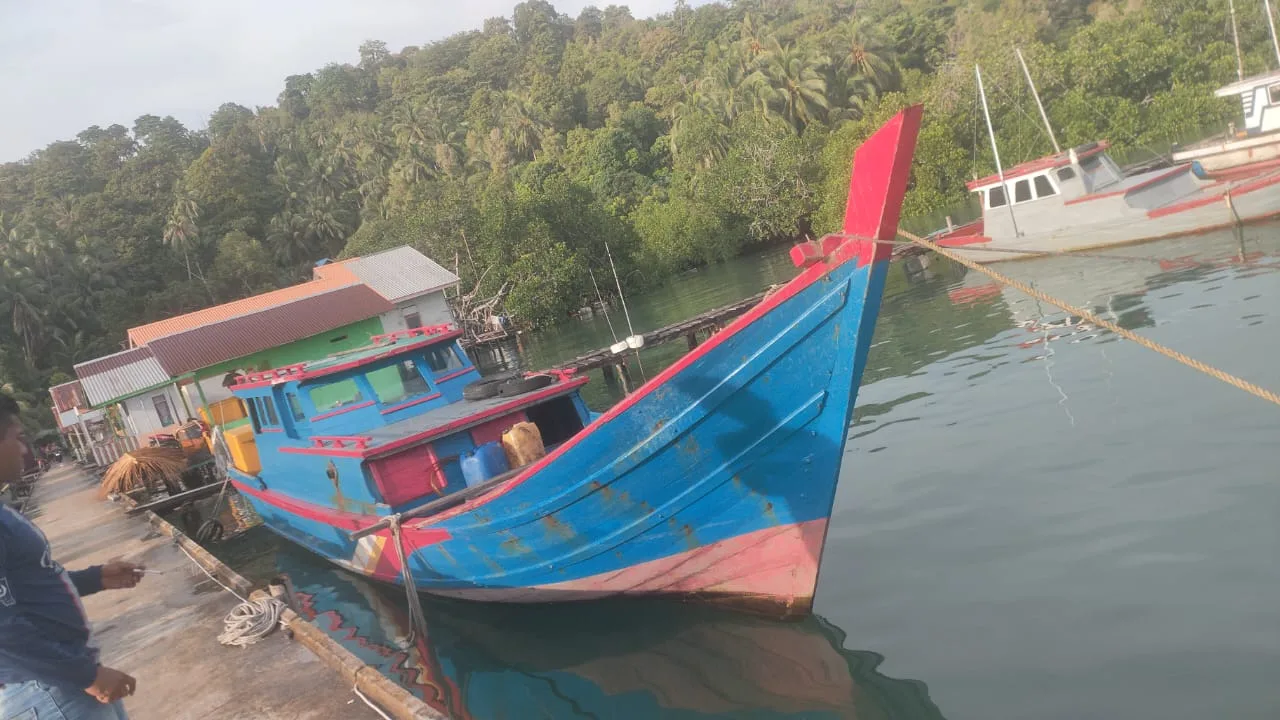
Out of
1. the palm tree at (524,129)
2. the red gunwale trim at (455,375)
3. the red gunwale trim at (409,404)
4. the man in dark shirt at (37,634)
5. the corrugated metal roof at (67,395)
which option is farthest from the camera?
the palm tree at (524,129)

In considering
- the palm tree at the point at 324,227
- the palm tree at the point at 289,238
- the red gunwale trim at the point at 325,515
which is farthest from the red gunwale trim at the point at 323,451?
the palm tree at the point at 289,238

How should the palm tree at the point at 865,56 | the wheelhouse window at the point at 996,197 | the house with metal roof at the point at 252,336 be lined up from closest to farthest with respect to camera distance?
1. the wheelhouse window at the point at 996,197
2. the house with metal roof at the point at 252,336
3. the palm tree at the point at 865,56

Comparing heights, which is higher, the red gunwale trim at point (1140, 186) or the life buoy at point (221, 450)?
the life buoy at point (221, 450)

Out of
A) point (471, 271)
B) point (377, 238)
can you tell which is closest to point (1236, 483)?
point (471, 271)

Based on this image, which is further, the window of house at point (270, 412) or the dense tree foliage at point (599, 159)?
the dense tree foliage at point (599, 159)

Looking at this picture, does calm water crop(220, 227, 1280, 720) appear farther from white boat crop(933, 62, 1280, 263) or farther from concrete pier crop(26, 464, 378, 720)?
white boat crop(933, 62, 1280, 263)

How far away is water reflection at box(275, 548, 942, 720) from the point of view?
236 inches

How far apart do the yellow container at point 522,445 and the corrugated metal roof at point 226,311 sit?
23.4 meters

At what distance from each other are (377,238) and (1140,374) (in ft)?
163

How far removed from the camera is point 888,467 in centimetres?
987

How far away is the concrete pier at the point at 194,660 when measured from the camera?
6.19m

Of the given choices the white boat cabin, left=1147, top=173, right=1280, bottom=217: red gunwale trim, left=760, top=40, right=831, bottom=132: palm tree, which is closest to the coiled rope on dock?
left=1147, top=173, right=1280, bottom=217: red gunwale trim

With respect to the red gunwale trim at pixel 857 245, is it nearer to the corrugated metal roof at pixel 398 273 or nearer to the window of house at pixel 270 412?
the window of house at pixel 270 412

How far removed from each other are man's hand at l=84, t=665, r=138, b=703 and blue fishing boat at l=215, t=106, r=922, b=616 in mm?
3498
